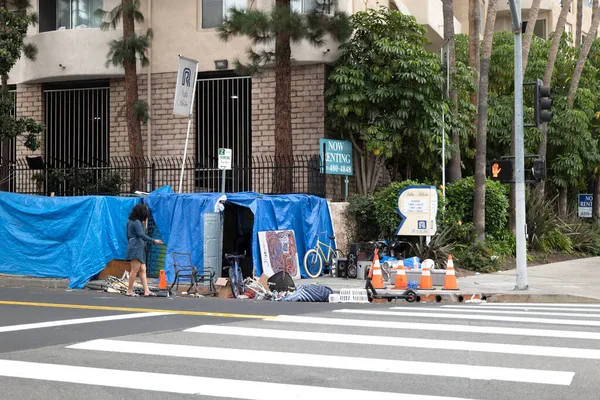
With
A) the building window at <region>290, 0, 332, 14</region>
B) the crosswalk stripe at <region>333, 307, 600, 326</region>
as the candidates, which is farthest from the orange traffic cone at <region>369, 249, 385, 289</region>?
the building window at <region>290, 0, 332, 14</region>

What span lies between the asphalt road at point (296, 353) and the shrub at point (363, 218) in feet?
29.9

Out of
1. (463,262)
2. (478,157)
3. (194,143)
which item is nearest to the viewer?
(463,262)

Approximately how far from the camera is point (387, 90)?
22328 millimetres

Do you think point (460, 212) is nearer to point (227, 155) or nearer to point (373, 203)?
point (373, 203)

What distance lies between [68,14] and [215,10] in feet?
16.5

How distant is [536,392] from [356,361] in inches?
73.9

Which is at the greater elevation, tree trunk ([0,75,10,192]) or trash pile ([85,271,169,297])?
tree trunk ([0,75,10,192])

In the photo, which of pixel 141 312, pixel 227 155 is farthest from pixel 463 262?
pixel 141 312

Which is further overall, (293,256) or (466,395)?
(293,256)

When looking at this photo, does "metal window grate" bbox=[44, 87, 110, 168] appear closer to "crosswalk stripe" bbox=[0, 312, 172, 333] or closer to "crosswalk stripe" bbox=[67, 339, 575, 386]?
"crosswalk stripe" bbox=[0, 312, 172, 333]

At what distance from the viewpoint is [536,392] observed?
6.43m

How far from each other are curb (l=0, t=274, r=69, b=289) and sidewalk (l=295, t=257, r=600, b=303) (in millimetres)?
5364

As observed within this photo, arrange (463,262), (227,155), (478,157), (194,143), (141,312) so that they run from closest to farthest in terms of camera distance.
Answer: (141,312) → (227,155) → (463,262) → (478,157) → (194,143)

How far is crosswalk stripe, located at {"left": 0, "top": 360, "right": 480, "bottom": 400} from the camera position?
20.6 ft
